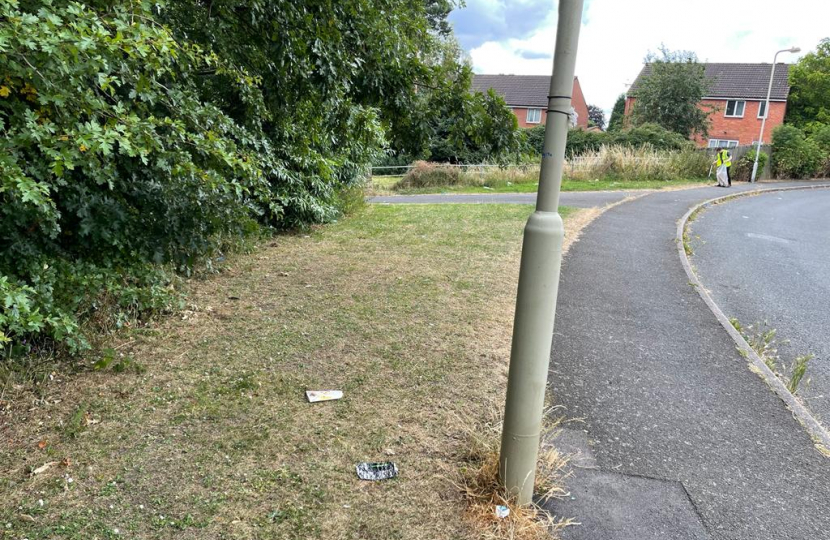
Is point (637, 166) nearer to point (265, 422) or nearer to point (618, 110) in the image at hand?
point (265, 422)

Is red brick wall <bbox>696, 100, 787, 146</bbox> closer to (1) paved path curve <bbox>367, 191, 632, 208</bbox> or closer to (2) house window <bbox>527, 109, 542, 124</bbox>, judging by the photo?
(2) house window <bbox>527, 109, 542, 124</bbox>

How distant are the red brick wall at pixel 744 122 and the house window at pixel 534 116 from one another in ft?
26.6

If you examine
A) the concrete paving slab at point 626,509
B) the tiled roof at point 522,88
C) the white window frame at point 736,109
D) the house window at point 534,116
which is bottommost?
the concrete paving slab at point 626,509

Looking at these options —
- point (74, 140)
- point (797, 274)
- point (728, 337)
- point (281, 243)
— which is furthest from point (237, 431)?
point (797, 274)

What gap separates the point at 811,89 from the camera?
44938 mm

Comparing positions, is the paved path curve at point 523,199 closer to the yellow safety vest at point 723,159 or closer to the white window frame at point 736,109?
the yellow safety vest at point 723,159

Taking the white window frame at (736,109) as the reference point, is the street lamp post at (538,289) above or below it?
below

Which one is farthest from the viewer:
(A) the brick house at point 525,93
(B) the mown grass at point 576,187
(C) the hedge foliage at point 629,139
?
(A) the brick house at point 525,93

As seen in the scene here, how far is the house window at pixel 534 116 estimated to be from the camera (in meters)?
47.5

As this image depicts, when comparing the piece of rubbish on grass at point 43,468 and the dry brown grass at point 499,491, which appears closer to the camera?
the dry brown grass at point 499,491

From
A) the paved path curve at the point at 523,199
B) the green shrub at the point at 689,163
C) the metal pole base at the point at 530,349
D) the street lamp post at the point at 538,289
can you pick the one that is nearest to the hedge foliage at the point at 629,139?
the green shrub at the point at 689,163

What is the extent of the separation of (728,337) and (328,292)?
3863mm

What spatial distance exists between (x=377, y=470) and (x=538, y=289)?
1.24 metres

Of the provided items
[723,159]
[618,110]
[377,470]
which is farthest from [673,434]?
[618,110]
